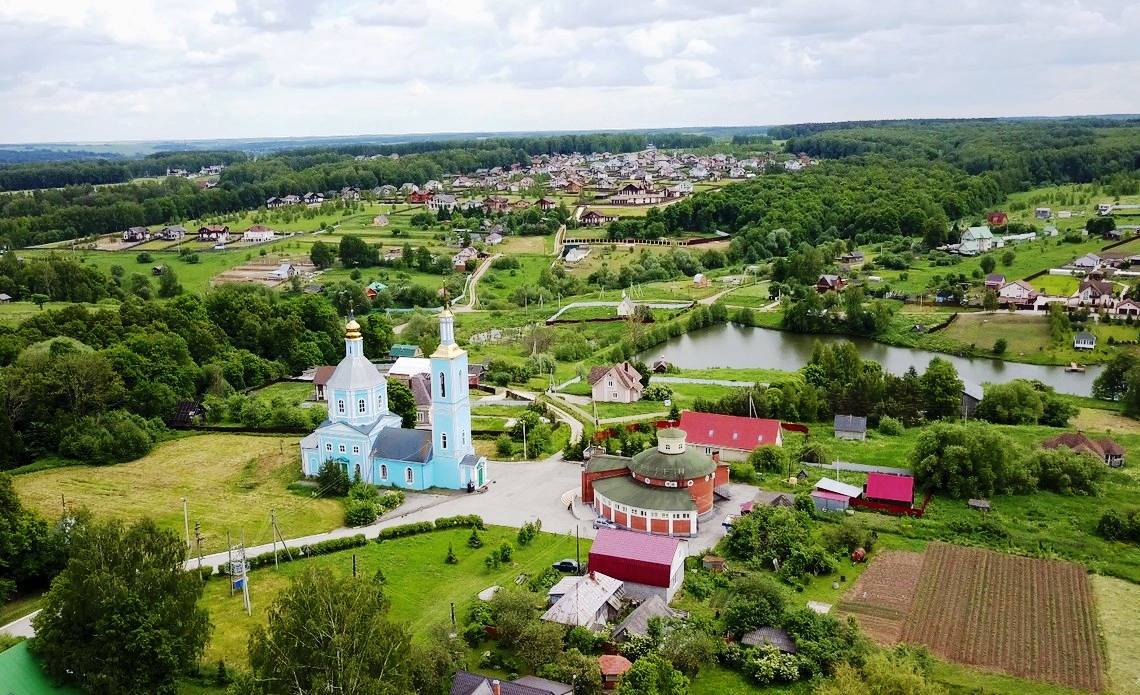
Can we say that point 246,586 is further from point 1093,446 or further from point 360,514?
point 1093,446

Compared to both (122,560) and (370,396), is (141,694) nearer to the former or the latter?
(122,560)

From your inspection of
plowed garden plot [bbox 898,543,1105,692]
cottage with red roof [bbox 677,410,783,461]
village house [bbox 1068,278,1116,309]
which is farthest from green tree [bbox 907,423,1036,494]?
village house [bbox 1068,278,1116,309]

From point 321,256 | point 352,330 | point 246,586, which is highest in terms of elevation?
point 352,330

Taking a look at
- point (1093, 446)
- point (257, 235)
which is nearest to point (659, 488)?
point (1093, 446)

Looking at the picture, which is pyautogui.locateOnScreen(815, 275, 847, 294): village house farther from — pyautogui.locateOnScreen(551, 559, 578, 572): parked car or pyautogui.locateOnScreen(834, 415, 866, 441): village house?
pyautogui.locateOnScreen(551, 559, 578, 572): parked car

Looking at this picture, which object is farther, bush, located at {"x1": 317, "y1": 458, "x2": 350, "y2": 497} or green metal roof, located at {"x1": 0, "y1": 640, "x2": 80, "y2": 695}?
bush, located at {"x1": 317, "y1": 458, "x2": 350, "y2": 497}

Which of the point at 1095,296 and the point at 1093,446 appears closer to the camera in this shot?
the point at 1093,446
